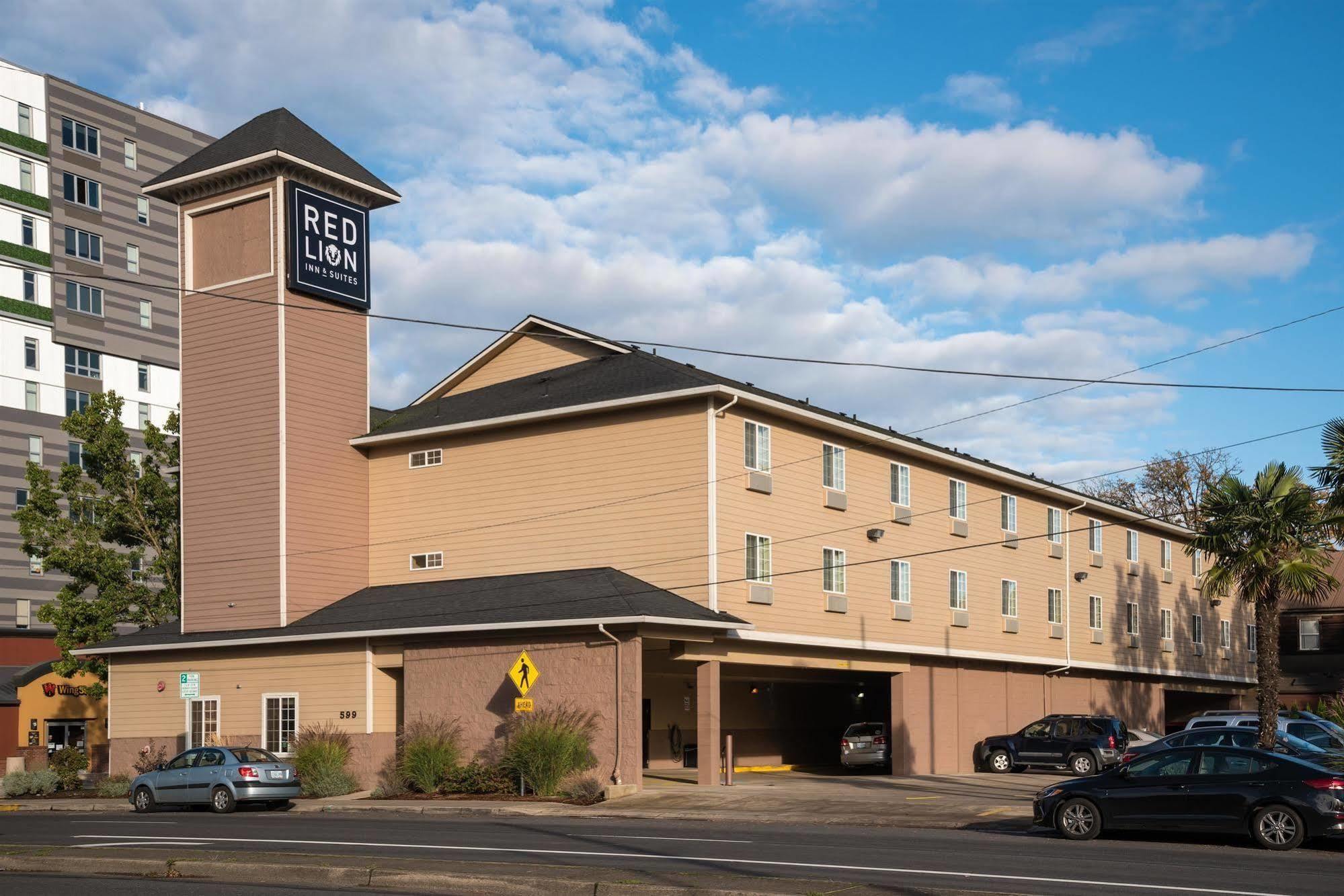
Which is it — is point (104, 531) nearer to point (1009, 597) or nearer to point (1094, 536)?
point (1009, 597)

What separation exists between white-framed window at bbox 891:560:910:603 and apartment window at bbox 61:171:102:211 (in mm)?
52712

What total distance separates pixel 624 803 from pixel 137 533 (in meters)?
25.1

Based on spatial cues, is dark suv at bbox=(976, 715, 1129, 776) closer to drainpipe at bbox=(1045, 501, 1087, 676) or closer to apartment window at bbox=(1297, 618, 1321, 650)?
drainpipe at bbox=(1045, 501, 1087, 676)

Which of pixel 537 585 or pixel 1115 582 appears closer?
pixel 537 585

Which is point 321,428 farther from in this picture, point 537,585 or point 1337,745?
point 1337,745

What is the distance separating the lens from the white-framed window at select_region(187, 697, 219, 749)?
38.5m

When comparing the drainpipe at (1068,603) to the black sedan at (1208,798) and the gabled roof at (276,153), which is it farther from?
the black sedan at (1208,798)

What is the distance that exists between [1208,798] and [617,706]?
1406cm

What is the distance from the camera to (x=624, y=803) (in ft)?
95.1

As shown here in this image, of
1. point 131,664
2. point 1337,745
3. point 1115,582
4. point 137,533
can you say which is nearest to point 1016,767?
point 1337,745

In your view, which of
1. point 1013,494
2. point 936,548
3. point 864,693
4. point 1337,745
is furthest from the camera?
point 864,693

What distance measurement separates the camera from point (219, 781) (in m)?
30.1

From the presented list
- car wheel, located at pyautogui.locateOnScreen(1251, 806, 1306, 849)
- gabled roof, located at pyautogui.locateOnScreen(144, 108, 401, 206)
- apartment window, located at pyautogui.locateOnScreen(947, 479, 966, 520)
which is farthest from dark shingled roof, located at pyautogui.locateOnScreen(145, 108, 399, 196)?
car wheel, located at pyautogui.locateOnScreen(1251, 806, 1306, 849)

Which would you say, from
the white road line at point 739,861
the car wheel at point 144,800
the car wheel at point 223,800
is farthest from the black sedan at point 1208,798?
the car wheel at point 144,800
